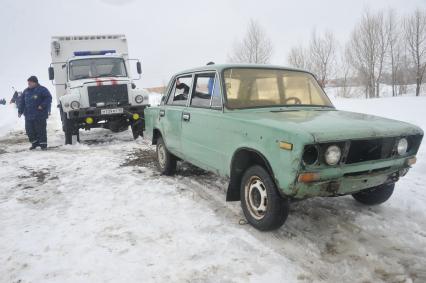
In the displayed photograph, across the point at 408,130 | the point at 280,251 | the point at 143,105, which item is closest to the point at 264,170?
the point at 280,251

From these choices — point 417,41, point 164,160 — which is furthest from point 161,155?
point 417,41

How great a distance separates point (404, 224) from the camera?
3775mm

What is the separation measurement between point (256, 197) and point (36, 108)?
7346 millimetres

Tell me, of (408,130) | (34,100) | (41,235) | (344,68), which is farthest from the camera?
(344,68)

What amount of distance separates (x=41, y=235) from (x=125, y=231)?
2.93ft

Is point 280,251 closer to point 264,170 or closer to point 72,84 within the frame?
point 264,170

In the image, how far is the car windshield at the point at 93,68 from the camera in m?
10.2

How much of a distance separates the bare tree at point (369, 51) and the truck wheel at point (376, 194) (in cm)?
2856

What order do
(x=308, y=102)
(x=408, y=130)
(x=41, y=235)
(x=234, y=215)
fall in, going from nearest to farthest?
1. (x=408, y=130)
2. (x=41, y=235)
3. (x=234, y=215)
4. (x=308, y=102)

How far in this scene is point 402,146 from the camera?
3533mm

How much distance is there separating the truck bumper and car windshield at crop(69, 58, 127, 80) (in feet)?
28.1

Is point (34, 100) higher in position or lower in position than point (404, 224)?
higher

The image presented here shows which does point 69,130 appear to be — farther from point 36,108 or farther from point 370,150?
point 370,150

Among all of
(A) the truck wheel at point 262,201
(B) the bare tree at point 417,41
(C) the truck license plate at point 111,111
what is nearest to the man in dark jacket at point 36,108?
(C) the truck license plate at point 111,111
